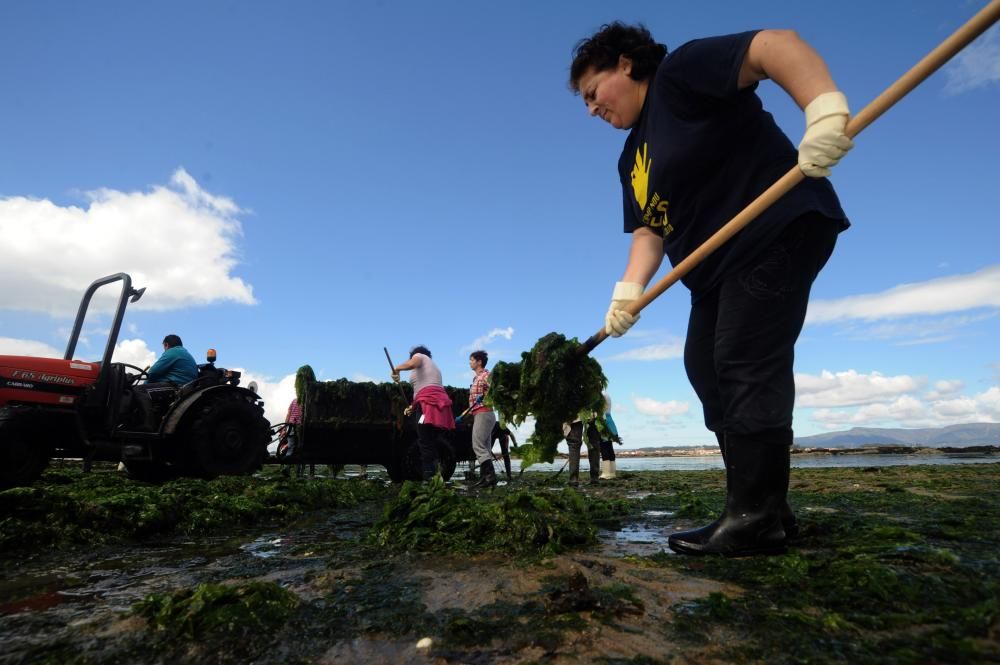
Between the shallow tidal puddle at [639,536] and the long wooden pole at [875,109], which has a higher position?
the long wooden pole at [875,109]

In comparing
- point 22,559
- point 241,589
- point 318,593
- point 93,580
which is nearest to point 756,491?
point 318,593

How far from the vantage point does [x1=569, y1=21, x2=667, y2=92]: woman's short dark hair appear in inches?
120

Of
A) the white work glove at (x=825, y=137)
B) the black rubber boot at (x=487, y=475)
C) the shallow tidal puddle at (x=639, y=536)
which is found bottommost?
the shallow tidal puddle at (x=639, y=536)

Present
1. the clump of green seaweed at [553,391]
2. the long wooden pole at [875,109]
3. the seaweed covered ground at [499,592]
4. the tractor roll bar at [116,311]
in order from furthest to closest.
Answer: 1. the tractor roll bar at [116,311]
2. the clump of green seaweed at [553,391]
3. the long wooden pole at [875,109]
4. the seaweed covered ground at [499,592]

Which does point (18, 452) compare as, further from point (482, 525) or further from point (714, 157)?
point (714, 157)

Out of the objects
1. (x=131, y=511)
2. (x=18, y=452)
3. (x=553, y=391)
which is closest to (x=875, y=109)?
(x=553, y=391)

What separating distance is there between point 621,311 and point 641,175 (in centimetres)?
89

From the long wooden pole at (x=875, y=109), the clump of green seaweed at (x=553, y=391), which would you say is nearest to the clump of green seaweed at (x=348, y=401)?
the clump of green seaweed at (x=553, y=391)

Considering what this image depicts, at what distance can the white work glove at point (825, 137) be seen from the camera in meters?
2.35

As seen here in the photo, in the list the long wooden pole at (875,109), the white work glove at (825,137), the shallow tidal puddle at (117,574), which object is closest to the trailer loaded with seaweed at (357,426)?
the shallow tidal puddle at (117,574)

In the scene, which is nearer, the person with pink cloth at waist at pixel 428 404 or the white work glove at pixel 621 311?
the white work glove at pixel 621 311

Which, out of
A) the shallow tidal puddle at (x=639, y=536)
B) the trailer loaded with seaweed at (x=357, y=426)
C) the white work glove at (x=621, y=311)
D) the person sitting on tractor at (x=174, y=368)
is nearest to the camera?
the shallow tidal puddle at (x=639, y=536)

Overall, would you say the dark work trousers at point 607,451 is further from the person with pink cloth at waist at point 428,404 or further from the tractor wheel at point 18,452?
the tractor wheel at point 18,452

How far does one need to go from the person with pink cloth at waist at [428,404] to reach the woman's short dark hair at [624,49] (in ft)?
20.4
